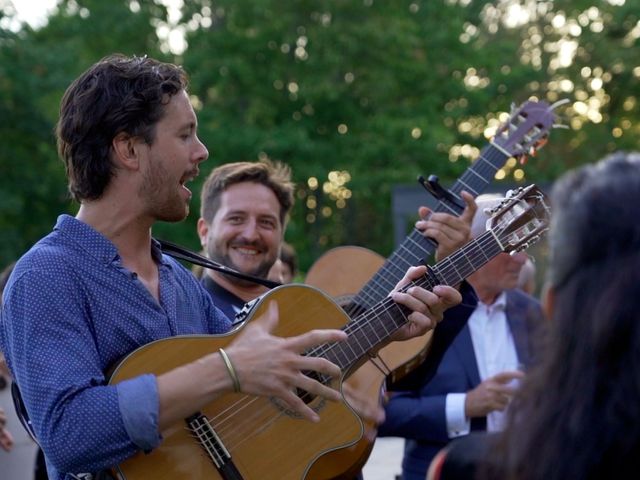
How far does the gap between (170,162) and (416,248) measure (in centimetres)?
138

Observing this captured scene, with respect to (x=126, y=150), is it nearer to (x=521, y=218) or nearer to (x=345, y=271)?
(x=521, y=218)

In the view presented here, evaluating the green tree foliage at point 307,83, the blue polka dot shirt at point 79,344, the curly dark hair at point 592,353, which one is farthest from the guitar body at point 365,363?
the green tree foliage at point 307,83

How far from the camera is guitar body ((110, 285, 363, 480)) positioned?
2902 mm

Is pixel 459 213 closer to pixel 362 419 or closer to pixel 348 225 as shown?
pixel 362 419

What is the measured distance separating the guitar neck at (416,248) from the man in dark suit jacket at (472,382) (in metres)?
0.20

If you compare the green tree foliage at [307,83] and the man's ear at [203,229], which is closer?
the man's ear at [203,229]

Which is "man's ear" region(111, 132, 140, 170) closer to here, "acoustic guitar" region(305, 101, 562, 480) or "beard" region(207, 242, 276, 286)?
"acoustic guitar" region(305, 101, 562, 480)

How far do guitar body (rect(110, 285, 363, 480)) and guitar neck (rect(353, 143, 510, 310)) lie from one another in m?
0.80

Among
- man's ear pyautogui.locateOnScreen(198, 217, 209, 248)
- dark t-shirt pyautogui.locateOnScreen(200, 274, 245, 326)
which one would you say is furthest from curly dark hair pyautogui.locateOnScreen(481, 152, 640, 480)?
man's ear pyautogui.locateOnScreen(198, 217, 209, 248)

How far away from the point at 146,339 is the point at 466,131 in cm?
2171

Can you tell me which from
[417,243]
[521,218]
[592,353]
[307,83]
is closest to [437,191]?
[417,243]

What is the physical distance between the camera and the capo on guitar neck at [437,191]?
394 centimetres

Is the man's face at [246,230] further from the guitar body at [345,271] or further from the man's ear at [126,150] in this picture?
the man's ear at [126,150]

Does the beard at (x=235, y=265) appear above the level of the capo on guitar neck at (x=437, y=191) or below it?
below
